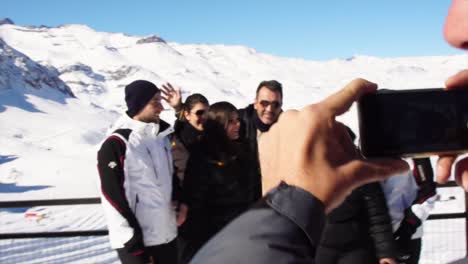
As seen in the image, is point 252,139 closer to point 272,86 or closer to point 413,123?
point 272,86

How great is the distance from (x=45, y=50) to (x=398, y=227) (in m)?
181

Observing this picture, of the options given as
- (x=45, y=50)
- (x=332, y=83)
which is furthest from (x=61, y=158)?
(x=45, y=50)

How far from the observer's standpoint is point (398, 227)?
291cm

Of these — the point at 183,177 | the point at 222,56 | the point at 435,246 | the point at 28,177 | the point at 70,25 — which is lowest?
the point at 28,177

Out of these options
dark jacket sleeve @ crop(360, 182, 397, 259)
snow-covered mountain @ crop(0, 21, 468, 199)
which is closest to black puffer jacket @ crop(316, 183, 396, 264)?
dark jacket sleeve @ crop(360, 182, 397, 259)

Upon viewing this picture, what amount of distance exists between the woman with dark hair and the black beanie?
57 centimetres

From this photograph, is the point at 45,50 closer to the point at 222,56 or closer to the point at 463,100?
the point at 222,56

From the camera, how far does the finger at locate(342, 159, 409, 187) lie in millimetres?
1106

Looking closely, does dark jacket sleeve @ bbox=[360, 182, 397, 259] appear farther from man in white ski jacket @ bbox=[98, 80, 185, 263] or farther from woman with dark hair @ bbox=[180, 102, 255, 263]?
man in white ski jacket @ bbox=[98, 80, 185, 263]

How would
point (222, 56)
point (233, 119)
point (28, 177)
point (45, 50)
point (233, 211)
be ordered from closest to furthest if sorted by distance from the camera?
point (233, 211), point (233, 119), point (28, 177), point (222, 56), point (45, 50)

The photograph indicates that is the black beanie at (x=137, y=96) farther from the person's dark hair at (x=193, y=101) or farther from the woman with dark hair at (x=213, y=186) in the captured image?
the person's dark hair at (x=193, y=101)

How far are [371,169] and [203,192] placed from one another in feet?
7.61

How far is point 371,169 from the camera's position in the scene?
114cm

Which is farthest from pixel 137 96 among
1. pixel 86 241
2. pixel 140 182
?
pixel 86 241
